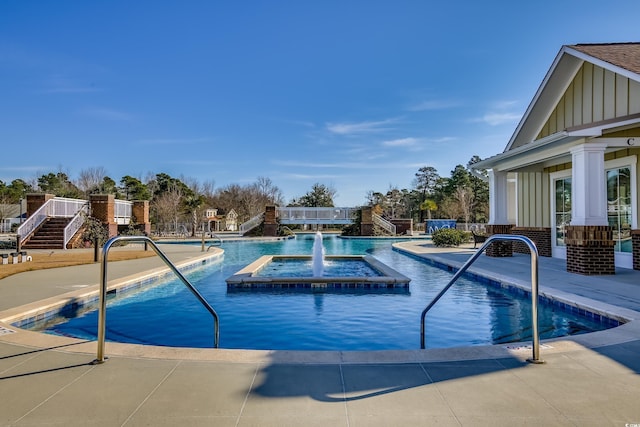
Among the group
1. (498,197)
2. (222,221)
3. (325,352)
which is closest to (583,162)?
(498,197)

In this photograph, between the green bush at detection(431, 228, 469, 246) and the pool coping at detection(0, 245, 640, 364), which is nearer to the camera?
the pool coping at detection(0, 245, 640, 364)

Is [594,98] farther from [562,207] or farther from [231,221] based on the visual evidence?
[231,221]

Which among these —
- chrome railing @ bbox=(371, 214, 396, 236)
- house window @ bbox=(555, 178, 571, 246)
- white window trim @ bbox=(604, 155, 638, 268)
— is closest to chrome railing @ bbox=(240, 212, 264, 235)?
chrome railing @ bbox=(371, 214, 396, 236)

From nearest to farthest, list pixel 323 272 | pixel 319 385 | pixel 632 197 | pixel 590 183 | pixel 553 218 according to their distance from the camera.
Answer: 1. pixel 319 385
2. pixel 590 183
3. pixel 632 197
4. pixel 323 272
5. pixel 553 218

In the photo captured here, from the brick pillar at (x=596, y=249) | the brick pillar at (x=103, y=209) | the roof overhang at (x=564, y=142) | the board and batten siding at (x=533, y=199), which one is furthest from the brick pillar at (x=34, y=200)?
the brick pillar at (x=596, y=249)

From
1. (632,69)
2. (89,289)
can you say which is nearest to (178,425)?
(89,289)

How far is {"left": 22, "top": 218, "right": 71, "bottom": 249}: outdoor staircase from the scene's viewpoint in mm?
18516

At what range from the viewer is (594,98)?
10.9 meters

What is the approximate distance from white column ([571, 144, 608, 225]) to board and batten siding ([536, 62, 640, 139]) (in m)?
1.67

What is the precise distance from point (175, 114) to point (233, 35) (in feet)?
40.2

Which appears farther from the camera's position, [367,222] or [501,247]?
[367,222]

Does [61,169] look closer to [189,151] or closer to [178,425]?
[189,151]

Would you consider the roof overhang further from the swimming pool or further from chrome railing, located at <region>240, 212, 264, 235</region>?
chrome railing, located at <region>240, 212, 264, 235</region>

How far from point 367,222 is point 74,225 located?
788 inches
